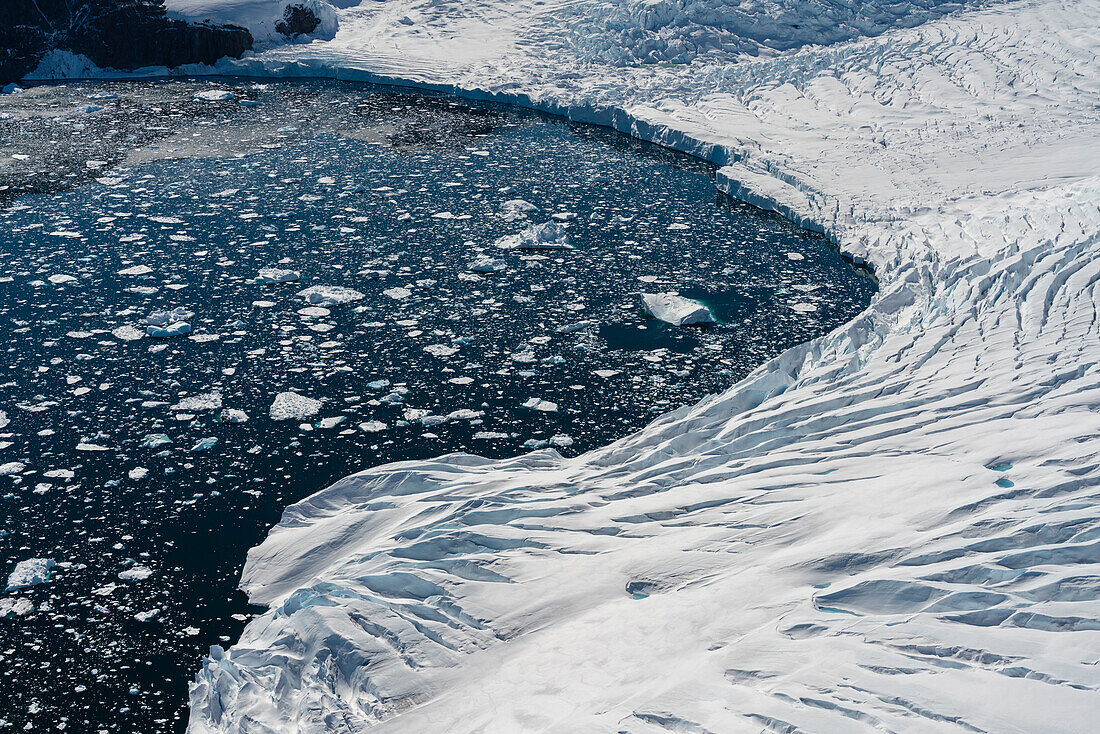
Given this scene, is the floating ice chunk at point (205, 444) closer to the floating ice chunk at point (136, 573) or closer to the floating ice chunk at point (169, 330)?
the floating ice chunk at point (136, 573)

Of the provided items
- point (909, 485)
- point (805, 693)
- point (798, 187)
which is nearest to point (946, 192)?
point (798, 187)

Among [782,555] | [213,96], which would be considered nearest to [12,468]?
[782,555]

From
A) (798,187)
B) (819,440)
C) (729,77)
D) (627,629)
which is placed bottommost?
(627,629)

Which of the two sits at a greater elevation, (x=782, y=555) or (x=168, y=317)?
(x=168, y=317)

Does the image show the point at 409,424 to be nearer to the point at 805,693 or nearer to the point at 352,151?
the point at 805,693

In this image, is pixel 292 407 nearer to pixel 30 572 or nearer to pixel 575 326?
pixel 30 572

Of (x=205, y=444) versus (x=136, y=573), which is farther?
(x=205, y=444)

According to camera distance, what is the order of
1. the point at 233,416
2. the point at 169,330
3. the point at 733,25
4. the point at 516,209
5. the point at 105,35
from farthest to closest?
1. the point at 105,35
2. the point at 733,25
3. the point at 516,209
4. the point at 169,330
5. the point at 233,416

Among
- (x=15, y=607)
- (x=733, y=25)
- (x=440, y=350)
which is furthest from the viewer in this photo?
(x=733, y=25)
